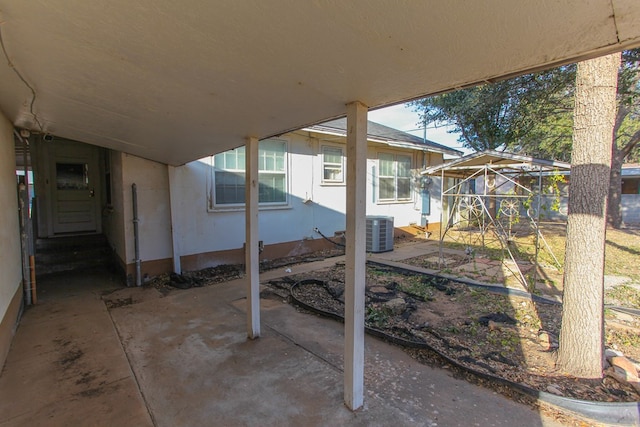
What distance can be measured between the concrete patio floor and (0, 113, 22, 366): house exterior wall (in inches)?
9.6

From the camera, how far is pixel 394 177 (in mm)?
9742

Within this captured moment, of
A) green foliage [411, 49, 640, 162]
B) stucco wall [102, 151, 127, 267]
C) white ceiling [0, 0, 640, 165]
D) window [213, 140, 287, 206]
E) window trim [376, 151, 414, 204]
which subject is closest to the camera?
white ceiling [0, 0, 640, 165]

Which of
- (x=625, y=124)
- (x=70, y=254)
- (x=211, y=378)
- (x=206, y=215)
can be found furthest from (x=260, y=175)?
(x=625, y=124)

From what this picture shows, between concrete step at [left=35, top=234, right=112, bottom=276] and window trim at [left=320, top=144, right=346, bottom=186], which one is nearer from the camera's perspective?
concrete step at [left=35, top=234, right=112, bottom=276]

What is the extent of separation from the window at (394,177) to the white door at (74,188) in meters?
7.58

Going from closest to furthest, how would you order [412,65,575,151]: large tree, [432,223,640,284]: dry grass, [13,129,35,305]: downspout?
1. [13,129,35,305]: downspout
2. [432,223,640,284]: dry grass
3. [412,65,575,151]: large tree

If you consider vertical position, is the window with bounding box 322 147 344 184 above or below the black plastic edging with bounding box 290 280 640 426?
above

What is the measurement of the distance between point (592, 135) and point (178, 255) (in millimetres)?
5976

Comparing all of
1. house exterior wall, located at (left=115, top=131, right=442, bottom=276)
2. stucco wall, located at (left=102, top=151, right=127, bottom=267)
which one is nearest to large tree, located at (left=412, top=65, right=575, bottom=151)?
house exterior wall, located at (left=115, top=131, right=442, bottom=276)

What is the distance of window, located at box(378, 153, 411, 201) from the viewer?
9.39 m

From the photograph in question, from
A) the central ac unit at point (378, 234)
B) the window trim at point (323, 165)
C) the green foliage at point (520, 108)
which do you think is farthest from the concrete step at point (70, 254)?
the green foliage at point (520, 108)

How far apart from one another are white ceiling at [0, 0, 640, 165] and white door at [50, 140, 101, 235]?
18.9 ft

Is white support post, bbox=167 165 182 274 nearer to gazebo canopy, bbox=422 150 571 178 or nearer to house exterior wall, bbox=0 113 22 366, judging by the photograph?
house exterior wall, bbox=0 113 22 366

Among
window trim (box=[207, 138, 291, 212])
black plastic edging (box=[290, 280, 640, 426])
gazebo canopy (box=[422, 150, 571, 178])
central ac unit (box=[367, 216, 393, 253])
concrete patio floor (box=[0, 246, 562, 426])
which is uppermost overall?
gazebo canopy (box=[422, 150, 571, 178])
